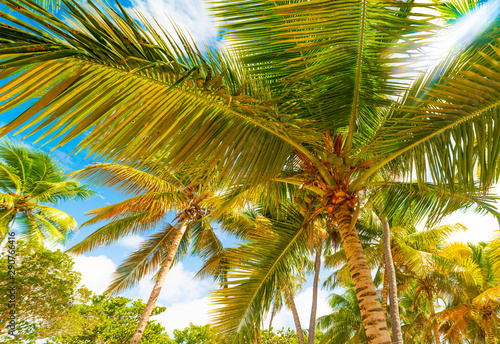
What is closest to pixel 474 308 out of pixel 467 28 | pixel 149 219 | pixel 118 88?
pixel 149 219

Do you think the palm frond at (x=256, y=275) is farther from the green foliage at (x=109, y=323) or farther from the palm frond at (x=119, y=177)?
the green foliage at (x=109, y=323)

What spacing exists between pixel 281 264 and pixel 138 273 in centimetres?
792

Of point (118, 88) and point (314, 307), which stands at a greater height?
point (314, 307)

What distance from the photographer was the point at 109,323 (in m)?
12.4

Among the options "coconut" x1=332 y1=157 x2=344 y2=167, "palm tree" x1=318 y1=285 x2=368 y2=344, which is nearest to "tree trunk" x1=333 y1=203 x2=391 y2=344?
"coconut" x1=332 y1=157 x2=344 y2=167

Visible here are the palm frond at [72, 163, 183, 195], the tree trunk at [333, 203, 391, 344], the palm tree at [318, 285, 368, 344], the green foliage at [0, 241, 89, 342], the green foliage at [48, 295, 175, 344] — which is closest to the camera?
the tree trunk at [333, 203, 391, 344]

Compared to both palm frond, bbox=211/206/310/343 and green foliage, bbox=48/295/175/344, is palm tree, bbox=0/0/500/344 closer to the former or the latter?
palm frond, bbox=211/206/310/343

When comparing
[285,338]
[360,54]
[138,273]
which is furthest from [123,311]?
[360,54]

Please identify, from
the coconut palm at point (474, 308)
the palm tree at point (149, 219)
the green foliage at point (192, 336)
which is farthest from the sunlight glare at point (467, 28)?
the green foliage at point (192, 336)

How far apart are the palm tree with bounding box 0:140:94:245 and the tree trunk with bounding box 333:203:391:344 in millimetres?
12512

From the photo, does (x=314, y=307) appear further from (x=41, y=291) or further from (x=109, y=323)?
(x=41, y=291)

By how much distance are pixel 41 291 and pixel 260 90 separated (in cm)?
1113

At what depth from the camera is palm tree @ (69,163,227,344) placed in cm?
839

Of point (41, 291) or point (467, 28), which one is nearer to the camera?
point (467, 28)
